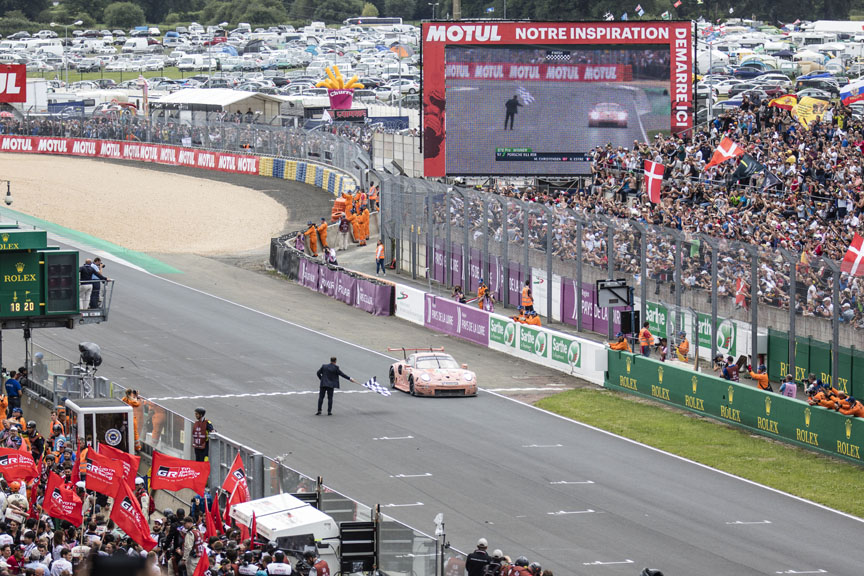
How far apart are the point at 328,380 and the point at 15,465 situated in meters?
9.88

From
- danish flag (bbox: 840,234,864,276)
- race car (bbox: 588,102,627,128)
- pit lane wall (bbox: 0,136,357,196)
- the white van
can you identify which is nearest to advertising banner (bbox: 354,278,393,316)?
race car (bbox: 588,102,627,128)

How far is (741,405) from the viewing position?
28.9 metres

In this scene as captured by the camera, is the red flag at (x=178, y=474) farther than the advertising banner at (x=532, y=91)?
No

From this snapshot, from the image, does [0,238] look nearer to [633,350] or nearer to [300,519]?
[300,519]

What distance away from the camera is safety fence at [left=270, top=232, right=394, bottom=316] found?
42156 millimetres

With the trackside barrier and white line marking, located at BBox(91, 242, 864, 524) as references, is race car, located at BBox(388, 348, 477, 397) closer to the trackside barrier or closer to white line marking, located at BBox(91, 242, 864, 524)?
white line marking, located at BBox(91, 242, 864, 524)

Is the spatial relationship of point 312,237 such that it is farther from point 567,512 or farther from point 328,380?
point 567,512

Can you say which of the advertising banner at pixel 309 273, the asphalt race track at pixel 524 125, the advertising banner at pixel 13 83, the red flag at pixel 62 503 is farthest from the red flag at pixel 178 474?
the advertising banner at pixel 13 83

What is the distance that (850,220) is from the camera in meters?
35.0

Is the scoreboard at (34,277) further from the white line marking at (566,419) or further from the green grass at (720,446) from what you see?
the green grass at (720,446)

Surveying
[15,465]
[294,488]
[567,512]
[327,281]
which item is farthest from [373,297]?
[294,488]

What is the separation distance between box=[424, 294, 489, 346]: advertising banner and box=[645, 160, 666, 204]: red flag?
6.70 m

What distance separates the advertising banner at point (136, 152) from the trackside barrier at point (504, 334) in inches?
1258

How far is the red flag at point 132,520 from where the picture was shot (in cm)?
1739
